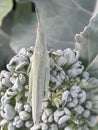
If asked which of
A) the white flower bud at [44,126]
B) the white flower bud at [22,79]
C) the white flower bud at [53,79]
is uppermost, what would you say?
the white flower bud at [22,79]

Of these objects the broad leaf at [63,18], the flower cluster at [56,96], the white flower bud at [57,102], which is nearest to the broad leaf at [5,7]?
the broad leaf at [63,18]

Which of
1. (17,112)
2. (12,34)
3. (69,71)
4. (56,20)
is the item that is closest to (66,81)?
(69,71)

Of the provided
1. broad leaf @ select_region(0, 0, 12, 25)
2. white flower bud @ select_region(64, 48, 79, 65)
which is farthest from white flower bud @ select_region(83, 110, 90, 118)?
broad leaf @ select_region(0, 0, 12, 25)

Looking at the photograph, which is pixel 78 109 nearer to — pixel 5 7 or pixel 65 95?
pixel 65 95

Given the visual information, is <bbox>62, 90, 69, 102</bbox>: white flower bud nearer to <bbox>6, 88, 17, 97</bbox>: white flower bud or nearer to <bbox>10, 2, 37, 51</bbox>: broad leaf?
<bbox>6, 88, 17, 97</bbox>: white flower bud

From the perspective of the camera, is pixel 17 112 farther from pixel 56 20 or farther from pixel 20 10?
pixel 20 10

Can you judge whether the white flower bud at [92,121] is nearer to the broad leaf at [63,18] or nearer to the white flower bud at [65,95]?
the white flower bud at [65,95]
